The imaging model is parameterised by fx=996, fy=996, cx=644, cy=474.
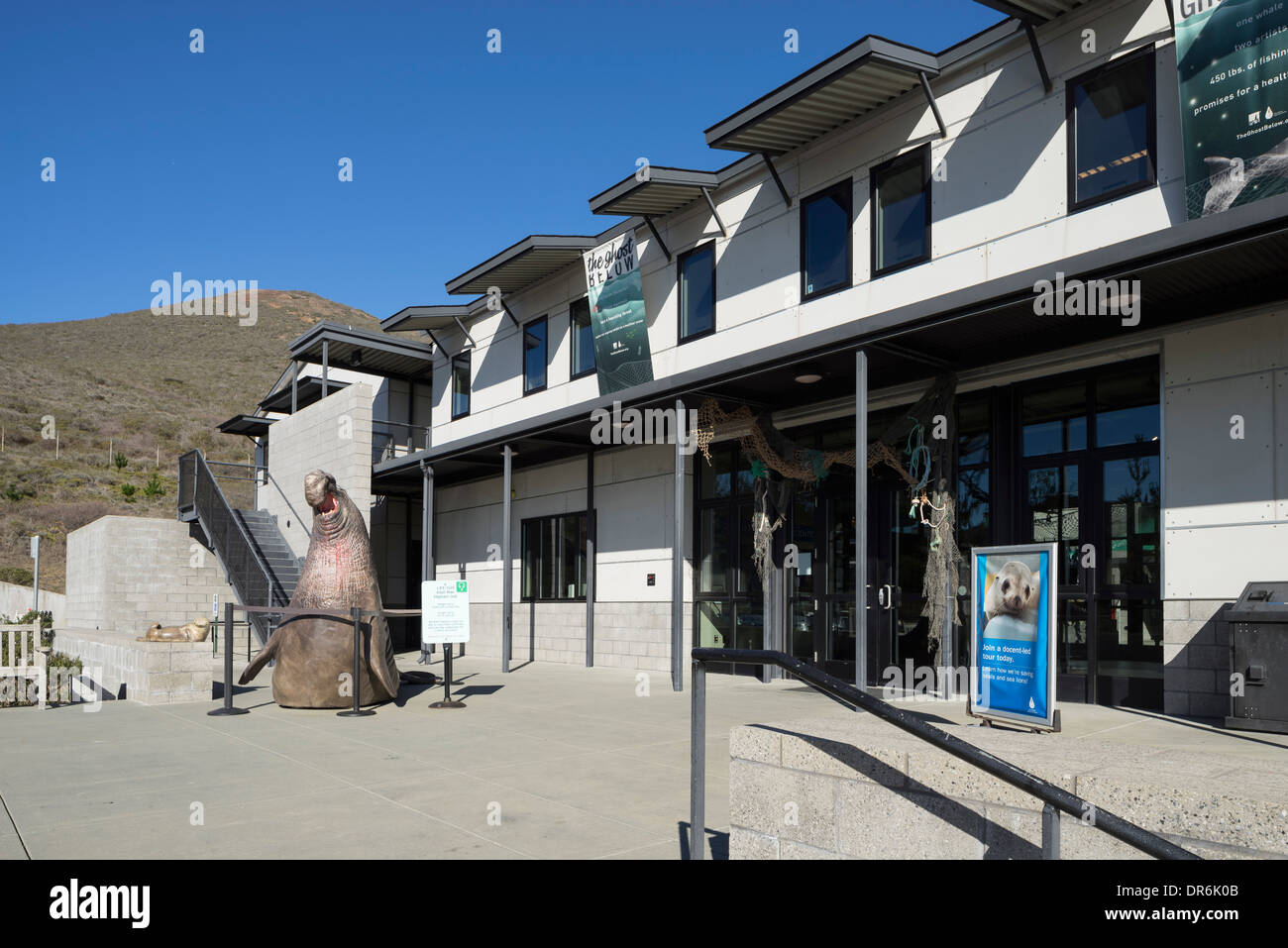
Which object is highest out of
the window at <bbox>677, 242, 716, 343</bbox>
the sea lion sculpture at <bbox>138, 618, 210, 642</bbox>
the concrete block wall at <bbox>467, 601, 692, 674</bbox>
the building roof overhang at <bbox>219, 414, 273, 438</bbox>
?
the window at <bbox>677, 242, 716, 343</bbox>

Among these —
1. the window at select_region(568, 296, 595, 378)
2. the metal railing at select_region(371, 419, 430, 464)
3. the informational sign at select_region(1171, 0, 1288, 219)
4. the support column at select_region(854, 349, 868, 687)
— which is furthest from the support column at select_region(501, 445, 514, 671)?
the informational sign at select_region(1171, 0, 1288, 219)

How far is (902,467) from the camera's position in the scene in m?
11.8

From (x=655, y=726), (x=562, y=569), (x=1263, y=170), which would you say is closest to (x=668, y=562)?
(x=562, y=569)

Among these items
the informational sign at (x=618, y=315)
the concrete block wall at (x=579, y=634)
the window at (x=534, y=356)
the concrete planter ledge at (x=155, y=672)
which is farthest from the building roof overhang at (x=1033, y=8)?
the concrete planter ledge at (x=155, y=672)

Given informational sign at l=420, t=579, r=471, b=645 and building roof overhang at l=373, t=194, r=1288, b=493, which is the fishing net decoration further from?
informational sign at l=420, t=579, r=471, b=645

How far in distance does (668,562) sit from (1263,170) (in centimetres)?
969

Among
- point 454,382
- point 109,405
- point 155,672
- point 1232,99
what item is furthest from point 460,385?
point 109,405

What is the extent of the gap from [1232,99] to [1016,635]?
543 centimetres

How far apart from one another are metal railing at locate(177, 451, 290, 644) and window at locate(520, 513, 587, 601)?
483 centimetres

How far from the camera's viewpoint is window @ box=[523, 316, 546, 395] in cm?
1925

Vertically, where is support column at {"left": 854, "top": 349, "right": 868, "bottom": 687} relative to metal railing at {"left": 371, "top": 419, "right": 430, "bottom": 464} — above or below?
below

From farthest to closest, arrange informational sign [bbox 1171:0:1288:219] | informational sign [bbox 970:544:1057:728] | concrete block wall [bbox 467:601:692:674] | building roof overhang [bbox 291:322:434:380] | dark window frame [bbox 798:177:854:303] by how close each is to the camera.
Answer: building roof overhang [bbox 291:322:434:380]
concrete block wall [bbox 467:601:692:674]
dark window frame [bbox 798:177:854:303]
informational sign [bbox 1171:0:1288:219]
informational sign [bbox 970:544:1057:728]

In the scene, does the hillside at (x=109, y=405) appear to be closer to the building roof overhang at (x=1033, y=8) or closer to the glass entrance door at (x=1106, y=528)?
the glass entrance door at (x=1106, y=528)

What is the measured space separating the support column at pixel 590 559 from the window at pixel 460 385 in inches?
207
